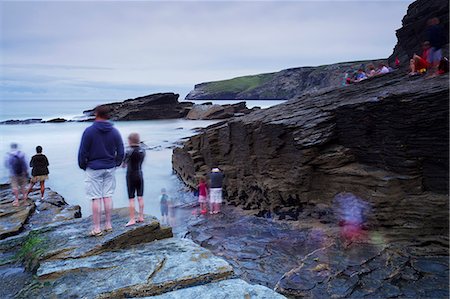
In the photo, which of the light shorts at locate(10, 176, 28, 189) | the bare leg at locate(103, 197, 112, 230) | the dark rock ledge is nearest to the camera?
the dark rock ledge

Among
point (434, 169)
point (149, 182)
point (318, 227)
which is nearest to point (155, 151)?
point (149, 182)

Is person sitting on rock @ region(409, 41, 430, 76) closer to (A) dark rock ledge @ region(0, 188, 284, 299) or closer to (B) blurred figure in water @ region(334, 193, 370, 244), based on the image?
(B) blurred figure in water @ region(334, 193, 370, 244)

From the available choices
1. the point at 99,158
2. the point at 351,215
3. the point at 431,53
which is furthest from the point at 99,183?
the point at 431,53

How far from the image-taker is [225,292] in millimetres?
4543

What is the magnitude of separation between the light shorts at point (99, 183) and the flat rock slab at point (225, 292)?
2747 mm

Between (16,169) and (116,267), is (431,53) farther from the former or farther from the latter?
(16,169)

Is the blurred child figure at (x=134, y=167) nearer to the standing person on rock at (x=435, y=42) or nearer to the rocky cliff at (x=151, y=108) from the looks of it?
the standing person on rock at (x=435, y=42)

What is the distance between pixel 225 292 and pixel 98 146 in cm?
349

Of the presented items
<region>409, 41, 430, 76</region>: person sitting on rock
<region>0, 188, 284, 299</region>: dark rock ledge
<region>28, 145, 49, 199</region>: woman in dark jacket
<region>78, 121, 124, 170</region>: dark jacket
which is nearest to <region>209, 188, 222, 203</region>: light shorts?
<region>28, 145, 49, 199</region>: woman in dark jacket

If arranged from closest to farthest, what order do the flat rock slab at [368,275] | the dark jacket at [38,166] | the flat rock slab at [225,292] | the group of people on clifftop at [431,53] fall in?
the flat rock slab at [225,292] → the flat rock slab at [368,275] → the group of people on clifftop at [431,53] → the dark jacket at [38,166]

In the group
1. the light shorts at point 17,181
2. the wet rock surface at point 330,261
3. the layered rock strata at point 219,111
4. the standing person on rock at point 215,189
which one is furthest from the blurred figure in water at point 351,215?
the layered rock strata at point 219,111

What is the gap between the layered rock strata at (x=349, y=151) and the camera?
414 inches

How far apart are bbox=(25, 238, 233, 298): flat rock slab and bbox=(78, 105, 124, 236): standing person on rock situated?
1.07 metres

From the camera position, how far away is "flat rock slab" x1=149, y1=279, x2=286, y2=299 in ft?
14.4
